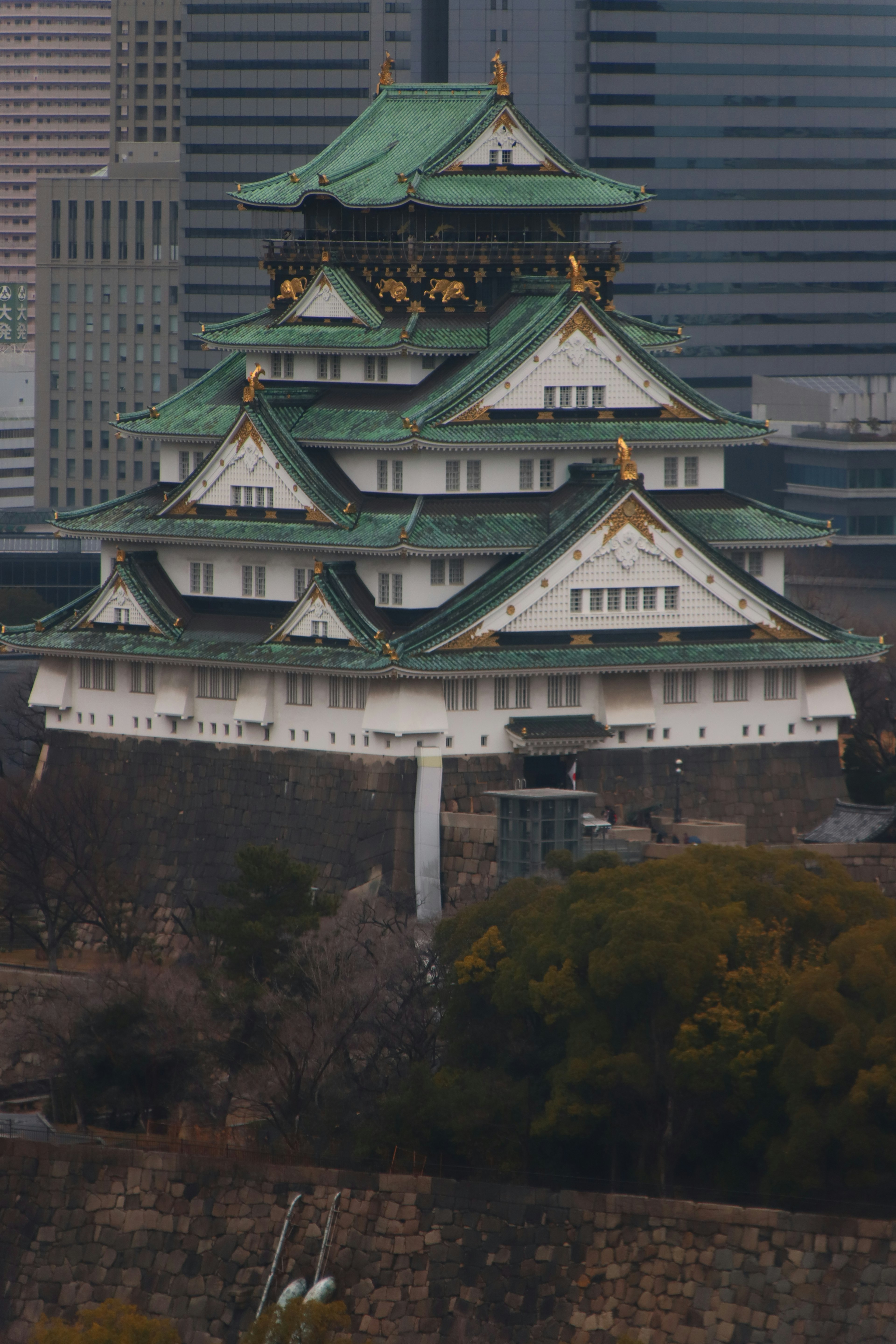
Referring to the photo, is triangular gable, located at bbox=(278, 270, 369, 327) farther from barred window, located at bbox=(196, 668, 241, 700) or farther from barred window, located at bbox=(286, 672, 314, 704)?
barred window, located at bbox=(286, 672, 314, 704)

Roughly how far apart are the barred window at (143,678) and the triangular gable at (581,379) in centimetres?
1294

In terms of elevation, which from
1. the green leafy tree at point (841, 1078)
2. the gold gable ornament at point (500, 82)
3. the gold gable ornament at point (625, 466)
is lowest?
the green leafy tree at point (841, 1078)

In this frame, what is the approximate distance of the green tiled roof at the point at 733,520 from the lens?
108438mm

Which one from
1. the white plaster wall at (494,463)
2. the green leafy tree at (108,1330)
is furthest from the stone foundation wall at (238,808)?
the green leafy tree at (108,1330)

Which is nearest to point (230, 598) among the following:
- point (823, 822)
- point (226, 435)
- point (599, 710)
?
point (226, 435)

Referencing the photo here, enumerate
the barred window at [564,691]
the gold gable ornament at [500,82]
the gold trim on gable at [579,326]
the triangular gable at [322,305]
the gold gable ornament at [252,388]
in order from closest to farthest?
1. the barred window at [564,691]
2. the gold trim on gable at [579,326]
3. the gold gable ornament at [252,388]
4. the triangular gable at [322,305]
5. the gold gable ornament at [500,82]

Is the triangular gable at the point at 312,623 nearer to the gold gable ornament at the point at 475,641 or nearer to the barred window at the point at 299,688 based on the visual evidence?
the barred window at the point at 299,688

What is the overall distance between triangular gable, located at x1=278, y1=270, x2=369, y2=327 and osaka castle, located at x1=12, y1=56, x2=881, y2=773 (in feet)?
0.26

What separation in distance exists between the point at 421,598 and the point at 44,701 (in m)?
14.7

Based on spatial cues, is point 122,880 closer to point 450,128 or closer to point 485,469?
point 485,469

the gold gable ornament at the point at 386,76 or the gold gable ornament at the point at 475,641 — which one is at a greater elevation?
the gold gable ornament at the point at 386,76

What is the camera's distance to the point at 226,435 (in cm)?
10900

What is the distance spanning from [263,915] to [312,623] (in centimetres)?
1603

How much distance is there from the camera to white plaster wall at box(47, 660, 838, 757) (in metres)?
102
